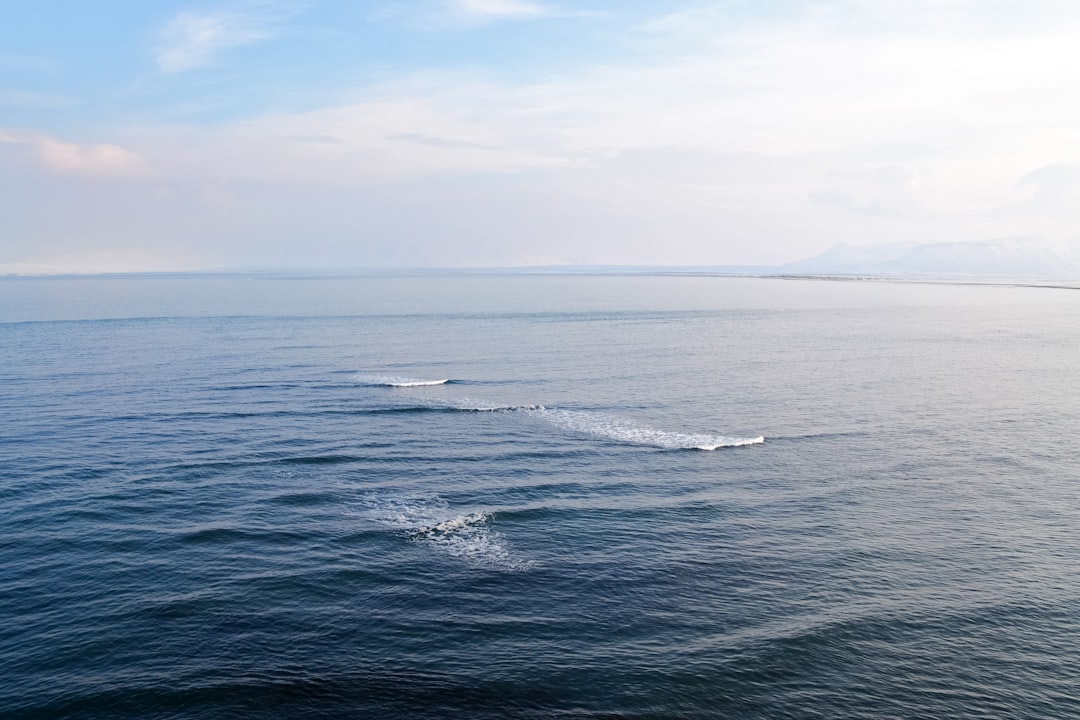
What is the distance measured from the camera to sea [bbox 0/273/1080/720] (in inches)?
1578

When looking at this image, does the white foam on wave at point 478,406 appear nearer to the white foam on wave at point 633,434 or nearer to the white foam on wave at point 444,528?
the white foam on wave at point 633,434

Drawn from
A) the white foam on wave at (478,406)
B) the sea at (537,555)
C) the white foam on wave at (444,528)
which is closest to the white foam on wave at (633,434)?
the sea at (537,555)

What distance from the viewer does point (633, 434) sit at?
86.4 meters

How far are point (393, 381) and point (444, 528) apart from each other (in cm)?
6373

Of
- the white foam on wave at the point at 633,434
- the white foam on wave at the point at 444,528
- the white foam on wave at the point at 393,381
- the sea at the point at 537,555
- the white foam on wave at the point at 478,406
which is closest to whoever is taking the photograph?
the sea at the point at 537,555

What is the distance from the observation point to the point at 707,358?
5782 inches

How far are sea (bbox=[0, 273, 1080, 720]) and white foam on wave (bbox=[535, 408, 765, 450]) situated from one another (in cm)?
57

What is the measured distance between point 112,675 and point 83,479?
1367 inches

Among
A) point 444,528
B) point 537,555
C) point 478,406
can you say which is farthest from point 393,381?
point 537,555

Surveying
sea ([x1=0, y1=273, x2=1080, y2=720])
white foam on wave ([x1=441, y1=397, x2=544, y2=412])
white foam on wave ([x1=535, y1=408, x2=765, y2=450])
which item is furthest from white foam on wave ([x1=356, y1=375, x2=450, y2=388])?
white foam on wave ([x1=535, y1=408, x2=765, y2=450])

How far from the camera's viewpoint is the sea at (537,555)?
40.1 metres

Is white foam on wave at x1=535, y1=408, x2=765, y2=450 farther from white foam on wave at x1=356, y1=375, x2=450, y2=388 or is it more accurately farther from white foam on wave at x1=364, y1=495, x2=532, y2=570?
white foam on wave at x1=356, y1=375, x2=450, y2=388

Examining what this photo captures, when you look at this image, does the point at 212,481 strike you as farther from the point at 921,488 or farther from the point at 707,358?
the point at 707,358

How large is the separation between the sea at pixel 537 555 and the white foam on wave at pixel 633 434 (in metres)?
0.57
